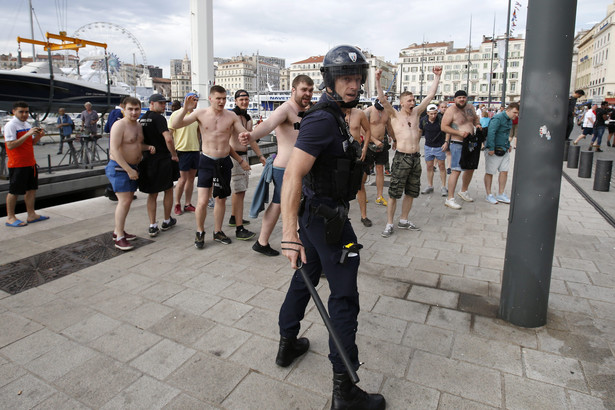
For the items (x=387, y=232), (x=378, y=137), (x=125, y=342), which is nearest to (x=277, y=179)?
(x=387, y=232)

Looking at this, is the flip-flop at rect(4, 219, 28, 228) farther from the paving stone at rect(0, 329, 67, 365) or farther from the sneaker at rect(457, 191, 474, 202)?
the sneaker at rect(457, 191, 474, 202)

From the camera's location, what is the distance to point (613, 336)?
299 centimetres

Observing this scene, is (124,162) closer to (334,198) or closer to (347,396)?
(334,198)

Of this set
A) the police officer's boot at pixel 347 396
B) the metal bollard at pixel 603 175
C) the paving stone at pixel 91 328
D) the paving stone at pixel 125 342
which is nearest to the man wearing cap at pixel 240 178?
the paving stone at pixel 91 328

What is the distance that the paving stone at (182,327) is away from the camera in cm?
304

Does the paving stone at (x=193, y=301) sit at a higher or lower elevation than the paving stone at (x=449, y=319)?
lower

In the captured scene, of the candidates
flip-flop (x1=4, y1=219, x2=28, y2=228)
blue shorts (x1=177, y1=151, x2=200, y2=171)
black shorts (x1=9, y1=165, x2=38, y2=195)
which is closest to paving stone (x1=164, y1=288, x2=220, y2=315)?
blue shorts (x1=177, y1=151, x2=200, y2=171)

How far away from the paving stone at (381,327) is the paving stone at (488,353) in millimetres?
415

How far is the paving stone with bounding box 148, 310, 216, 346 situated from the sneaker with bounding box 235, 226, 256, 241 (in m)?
Result: 2.05

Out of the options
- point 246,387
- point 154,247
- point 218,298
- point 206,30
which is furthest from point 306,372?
point 206,30

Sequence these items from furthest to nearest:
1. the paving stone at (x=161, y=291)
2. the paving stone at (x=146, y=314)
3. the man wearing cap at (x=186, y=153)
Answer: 1. the man wearing cap at (x=186, y=153)
2. the paving stone at (x=161, y=291)
3. the paving stone at (x=146, y=314)

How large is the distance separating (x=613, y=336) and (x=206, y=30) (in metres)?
12.1

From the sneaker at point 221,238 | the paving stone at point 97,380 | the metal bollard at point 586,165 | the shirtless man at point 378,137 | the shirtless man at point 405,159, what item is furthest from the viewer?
the metal bollard at point 586,165

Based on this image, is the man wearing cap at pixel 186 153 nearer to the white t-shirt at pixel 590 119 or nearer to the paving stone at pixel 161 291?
the paving stone at pixel 161 291
